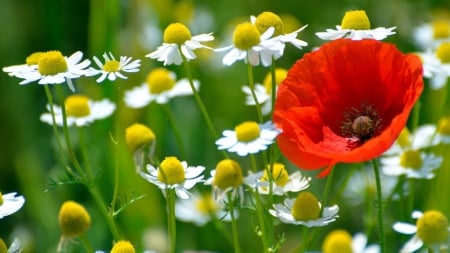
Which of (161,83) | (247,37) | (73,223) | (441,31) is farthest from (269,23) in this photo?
Answer: (441,31)

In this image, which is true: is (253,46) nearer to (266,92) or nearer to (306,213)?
(306,213)

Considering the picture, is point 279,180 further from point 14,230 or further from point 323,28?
point 323,28

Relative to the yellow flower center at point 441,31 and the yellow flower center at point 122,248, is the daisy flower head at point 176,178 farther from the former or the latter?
the yellow flower center at point 441,31

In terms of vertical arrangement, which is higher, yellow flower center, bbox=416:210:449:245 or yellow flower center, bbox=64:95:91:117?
yellow flower center, bbox=416:210:449:245

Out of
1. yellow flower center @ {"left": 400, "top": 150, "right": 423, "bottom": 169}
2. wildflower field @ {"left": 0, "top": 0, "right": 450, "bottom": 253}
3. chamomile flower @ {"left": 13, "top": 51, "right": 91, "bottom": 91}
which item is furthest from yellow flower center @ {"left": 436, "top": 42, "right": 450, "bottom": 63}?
chamomile flower @ {"left": 13, "top": 51, "right": 91, "bottom": 91}

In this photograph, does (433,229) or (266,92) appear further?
(266,92)

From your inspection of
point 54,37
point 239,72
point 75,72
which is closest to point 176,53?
point 75,72

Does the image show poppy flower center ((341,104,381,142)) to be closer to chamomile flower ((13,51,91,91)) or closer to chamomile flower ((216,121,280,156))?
chamomile flower ((216,121,280,156))
